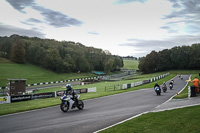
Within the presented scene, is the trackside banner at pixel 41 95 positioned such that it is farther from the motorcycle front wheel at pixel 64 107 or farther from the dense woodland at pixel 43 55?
the dense woodland at pixel 43 55

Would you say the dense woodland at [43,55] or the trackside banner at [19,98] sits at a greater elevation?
the dense woodland at [43,55]

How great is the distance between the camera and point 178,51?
406 feet

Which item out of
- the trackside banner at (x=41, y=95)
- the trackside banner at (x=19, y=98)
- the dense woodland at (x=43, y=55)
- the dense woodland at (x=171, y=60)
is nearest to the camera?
the trackside banner at (x=19, y=98)

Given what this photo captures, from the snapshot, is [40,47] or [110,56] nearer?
[40,47]

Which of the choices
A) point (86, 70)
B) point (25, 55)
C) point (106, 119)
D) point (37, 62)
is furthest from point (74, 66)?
point (106, 119)

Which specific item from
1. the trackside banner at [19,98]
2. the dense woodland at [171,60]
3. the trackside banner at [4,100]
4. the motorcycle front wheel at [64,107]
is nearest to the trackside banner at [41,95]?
the trackside banner at [19,98]

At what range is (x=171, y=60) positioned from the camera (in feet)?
404

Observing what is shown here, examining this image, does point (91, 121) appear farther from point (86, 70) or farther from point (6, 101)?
point (86, 70)

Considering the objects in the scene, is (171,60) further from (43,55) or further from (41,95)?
(41,95)

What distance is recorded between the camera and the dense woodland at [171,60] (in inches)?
4567

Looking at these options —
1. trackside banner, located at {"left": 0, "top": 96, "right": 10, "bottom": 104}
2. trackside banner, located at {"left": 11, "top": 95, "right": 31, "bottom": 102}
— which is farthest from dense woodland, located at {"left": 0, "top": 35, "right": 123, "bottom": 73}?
trackside banner, located at {"left": 0, "top": 96, "right": 10, "bottom": 104}

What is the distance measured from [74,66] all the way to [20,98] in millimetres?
75893

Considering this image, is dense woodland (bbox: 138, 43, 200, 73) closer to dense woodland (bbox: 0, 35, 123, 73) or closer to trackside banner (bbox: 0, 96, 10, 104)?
dense woodland (bbox: 0, 35, 123, 73)

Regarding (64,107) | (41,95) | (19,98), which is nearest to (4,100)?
(19,98)
